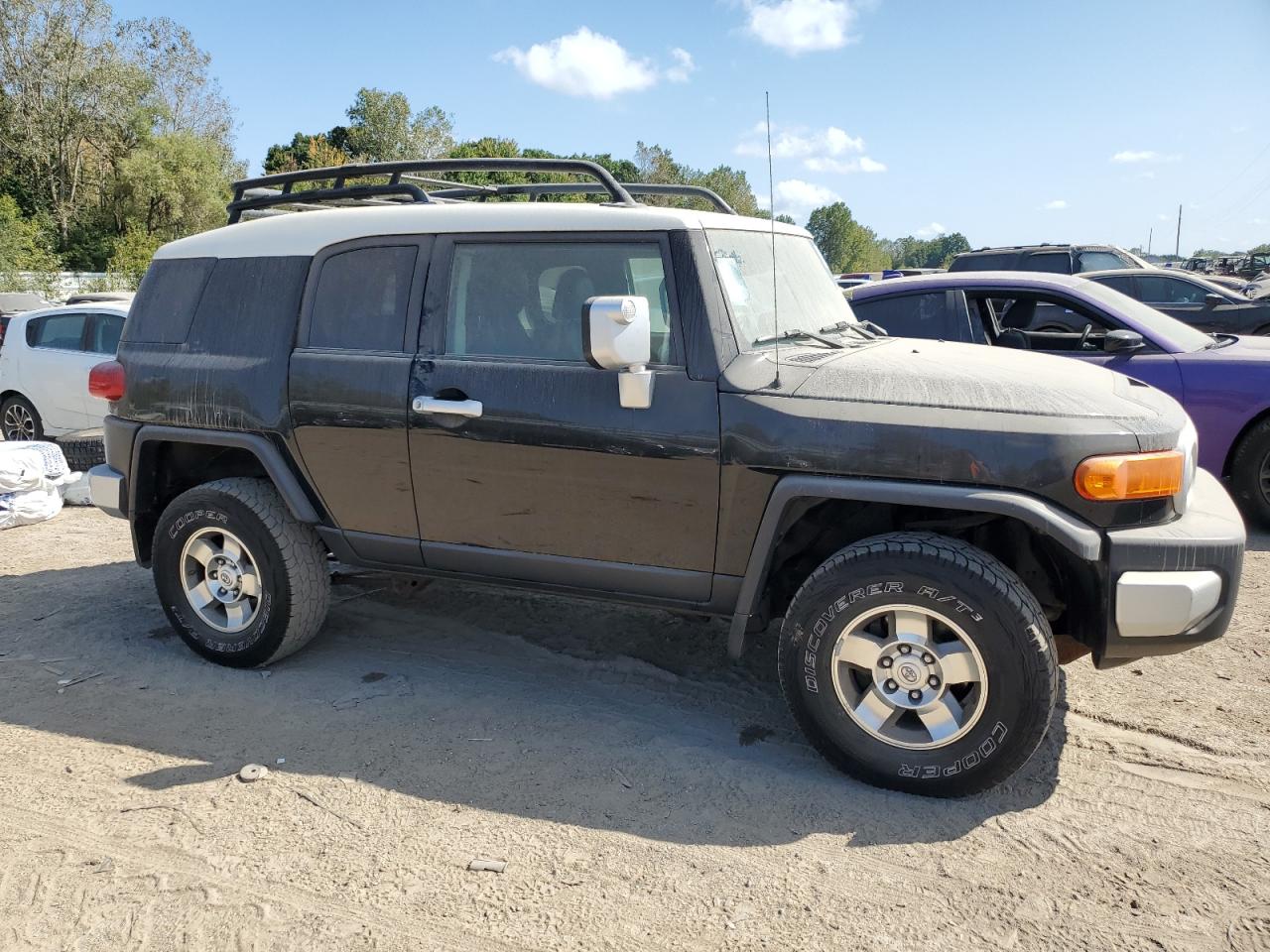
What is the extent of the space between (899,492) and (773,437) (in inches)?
18.1

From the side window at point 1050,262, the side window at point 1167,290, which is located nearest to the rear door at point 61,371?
Result: the side window at point 1050,262

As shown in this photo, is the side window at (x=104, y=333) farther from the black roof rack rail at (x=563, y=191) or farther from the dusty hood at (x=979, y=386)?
the dusty hood at (x=979, y=386)

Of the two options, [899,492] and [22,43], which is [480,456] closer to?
[899,492]

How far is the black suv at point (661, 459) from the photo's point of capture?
3.15 meters

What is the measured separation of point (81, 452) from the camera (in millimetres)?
8406

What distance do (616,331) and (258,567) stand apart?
2132 mm

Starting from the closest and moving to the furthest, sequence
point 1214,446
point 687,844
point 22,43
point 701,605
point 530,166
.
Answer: point 687,844 < point 701,605 < point 530,166 < point 1214,446 < point 22,43

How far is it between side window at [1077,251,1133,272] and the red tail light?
521 inches

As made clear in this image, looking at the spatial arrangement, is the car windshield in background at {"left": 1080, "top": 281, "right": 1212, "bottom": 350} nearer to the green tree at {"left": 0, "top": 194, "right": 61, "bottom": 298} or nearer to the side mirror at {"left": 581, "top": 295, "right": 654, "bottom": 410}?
the side mirror at {"left": 581, "top": 295, "right": 654, "bottom": 410}

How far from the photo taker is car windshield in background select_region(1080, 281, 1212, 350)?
258 inches

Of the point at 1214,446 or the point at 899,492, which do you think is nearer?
the point at 899,492

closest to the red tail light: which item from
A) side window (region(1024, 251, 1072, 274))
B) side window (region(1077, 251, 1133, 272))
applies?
side window (region(1024, 251, 1072, 274))

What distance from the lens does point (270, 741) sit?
382cm

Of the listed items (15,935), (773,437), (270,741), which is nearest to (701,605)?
(773,437)
